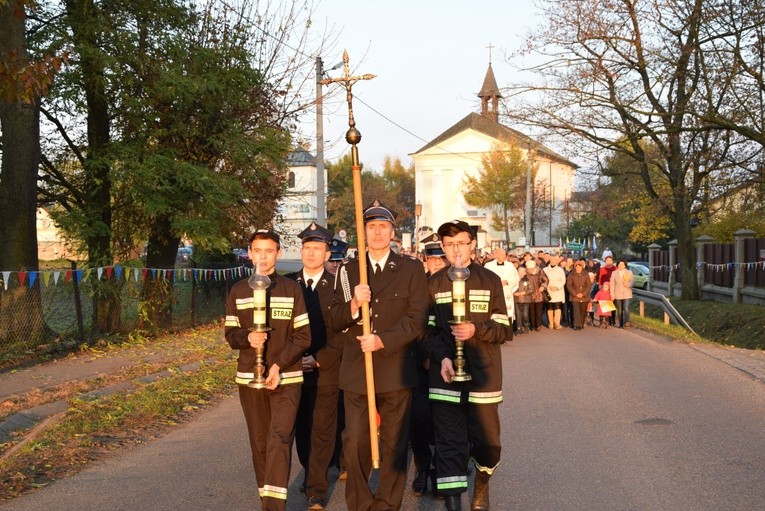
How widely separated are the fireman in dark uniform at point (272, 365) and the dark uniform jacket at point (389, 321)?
286 millimetres

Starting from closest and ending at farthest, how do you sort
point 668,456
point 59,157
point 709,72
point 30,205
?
1. point 668,456
2. point 30,205
3. point 59,157
4. point 709,72

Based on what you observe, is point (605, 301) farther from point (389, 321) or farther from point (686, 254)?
point (389, 321)

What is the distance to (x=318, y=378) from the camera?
688 cm

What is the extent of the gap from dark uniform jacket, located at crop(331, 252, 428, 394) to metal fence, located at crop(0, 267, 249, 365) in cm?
835

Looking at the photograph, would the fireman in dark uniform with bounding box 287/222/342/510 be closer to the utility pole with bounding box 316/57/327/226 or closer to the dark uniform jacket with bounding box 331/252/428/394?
the dark uniform jacket with bounding box 331/252/428/394

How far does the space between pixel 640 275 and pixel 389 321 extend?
5059 cm

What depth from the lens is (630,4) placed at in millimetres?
25516

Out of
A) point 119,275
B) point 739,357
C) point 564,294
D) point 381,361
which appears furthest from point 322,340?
point 564,294

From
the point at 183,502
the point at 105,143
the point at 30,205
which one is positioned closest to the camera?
the point at 183,502

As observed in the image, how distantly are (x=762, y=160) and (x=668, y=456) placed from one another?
19.4 metres

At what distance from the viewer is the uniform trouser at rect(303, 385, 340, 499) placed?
262 inches

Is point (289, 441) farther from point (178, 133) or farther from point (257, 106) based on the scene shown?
point (257, 106)

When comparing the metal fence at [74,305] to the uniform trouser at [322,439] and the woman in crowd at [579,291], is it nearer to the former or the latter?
the uniform trouser at [322,439]

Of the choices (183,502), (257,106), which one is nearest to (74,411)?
(183,502)
